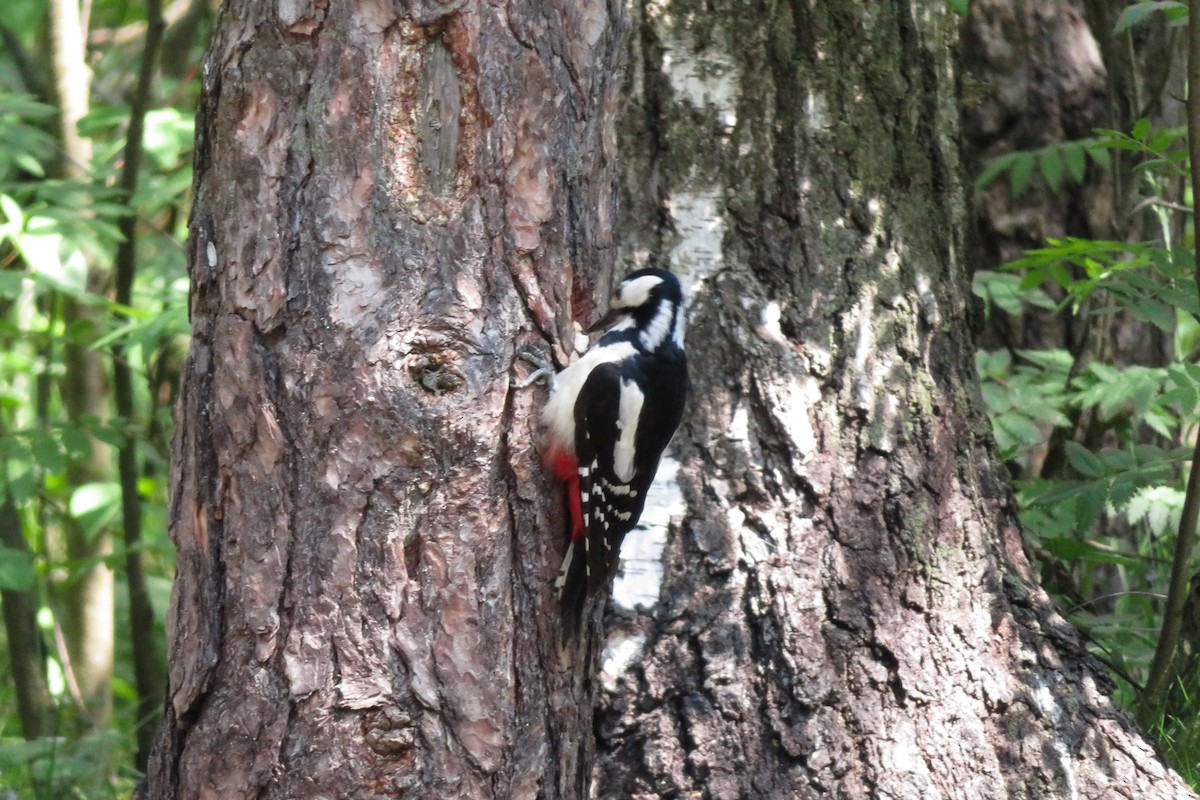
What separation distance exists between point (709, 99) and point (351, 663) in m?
1.85

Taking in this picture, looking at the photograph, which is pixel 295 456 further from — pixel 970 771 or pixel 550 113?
pixel 970 771

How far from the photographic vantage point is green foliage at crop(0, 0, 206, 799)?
3670 mm

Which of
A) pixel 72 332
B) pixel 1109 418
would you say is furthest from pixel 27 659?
pixel 1109 418

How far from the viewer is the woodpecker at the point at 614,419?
8.05 ft

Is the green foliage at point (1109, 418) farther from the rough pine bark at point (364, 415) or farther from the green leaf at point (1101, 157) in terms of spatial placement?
the rough pine bark at point (364, 415)

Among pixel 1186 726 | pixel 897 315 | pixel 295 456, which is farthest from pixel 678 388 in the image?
pixel 1186 726

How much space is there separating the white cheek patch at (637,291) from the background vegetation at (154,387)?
1192mm

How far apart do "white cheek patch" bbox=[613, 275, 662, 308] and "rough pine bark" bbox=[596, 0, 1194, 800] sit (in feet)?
0.98

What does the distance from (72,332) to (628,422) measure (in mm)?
2409

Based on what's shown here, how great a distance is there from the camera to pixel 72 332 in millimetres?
4203

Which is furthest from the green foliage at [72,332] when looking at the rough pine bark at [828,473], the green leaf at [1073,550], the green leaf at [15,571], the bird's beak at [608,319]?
the green leaf at [1073,550]

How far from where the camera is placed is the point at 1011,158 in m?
4.20

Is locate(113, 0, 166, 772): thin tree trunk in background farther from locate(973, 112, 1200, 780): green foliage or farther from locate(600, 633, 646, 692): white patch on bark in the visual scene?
locate(973, 112, 1200, 780): green foliage

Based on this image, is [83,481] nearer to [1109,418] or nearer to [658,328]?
[658,328]
